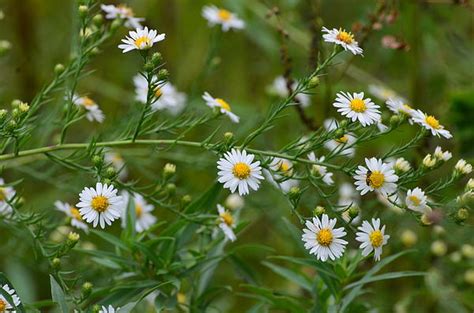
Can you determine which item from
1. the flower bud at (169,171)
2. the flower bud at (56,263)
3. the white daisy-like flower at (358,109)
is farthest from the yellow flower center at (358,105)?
the flower bud at (56,263)

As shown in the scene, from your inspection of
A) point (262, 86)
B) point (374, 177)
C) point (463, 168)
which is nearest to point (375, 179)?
point (374, 177)

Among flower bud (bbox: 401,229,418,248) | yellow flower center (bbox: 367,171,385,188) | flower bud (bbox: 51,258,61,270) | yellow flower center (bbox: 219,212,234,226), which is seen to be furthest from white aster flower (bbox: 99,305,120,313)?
flower bud (bbox: 401,229,418,248)

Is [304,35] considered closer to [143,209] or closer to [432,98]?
[432,98]

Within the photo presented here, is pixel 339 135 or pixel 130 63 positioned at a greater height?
pixel 130 63

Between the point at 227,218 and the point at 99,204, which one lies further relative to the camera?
the point at 227,218

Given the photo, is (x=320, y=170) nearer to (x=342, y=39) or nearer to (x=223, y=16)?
(x=342, y=39)

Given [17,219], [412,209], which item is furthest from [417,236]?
[17,219]
